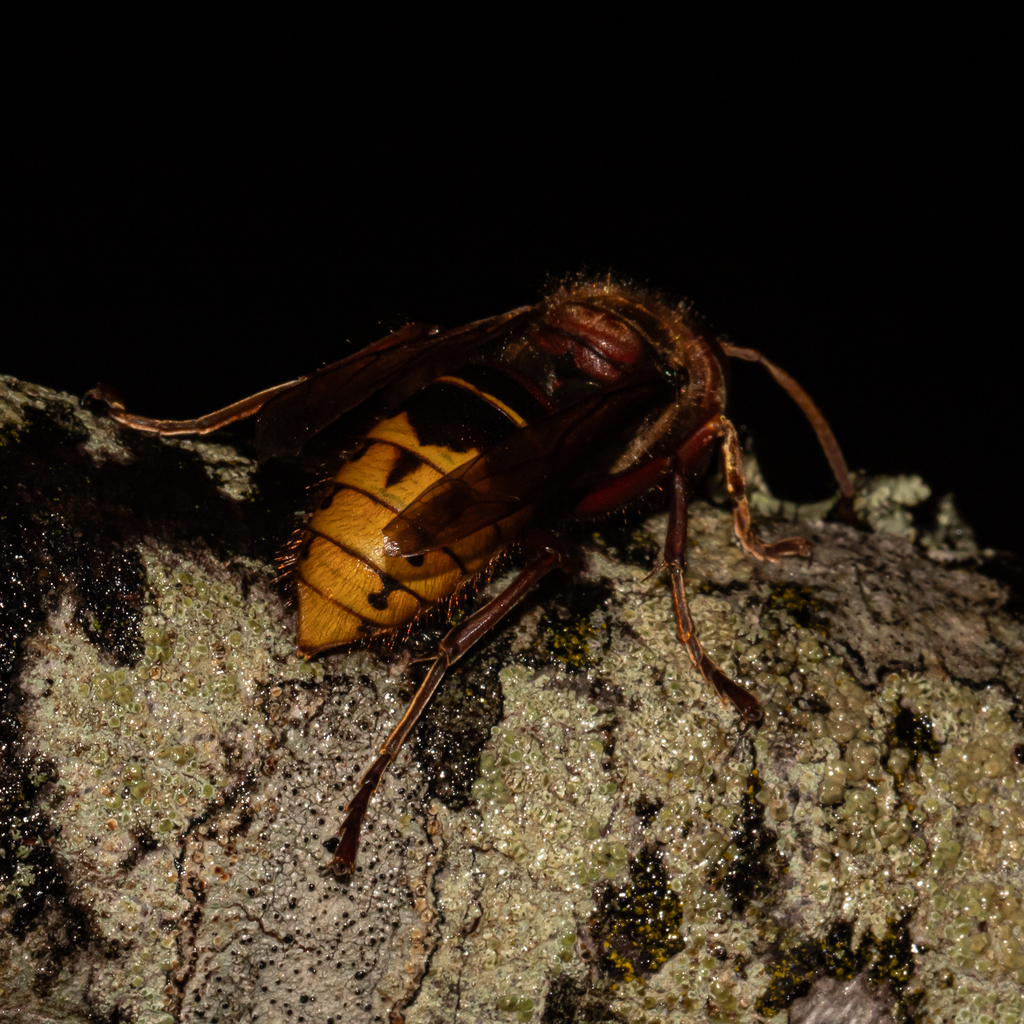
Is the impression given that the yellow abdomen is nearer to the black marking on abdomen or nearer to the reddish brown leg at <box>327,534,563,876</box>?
the black marking on abdomen

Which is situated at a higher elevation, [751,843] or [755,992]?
[751,843]

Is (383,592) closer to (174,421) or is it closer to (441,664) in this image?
(441,664)

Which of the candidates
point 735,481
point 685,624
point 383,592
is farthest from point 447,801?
point 735,481

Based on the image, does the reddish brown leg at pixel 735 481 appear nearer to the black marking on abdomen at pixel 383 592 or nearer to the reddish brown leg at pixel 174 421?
the black marking on abdomen at pixel 383 592

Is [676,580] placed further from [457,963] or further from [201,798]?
[201,798]

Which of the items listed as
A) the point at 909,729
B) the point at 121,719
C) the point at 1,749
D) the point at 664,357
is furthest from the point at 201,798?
the point at 664,357
